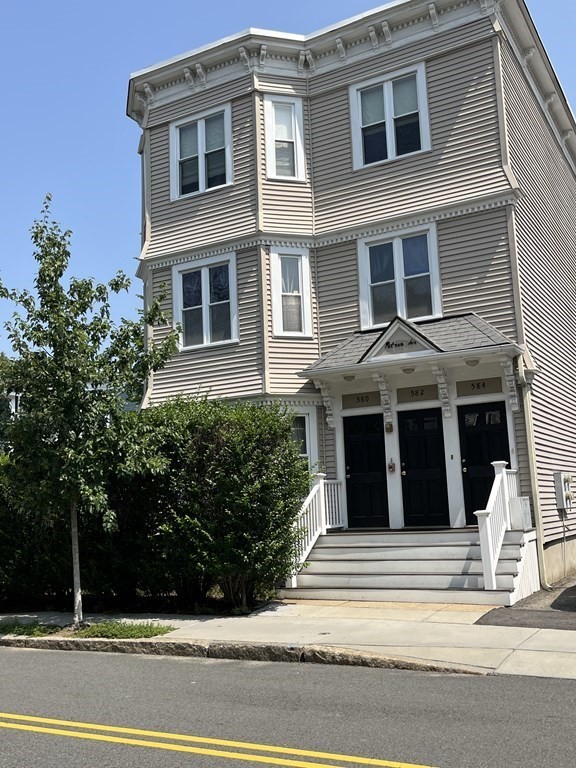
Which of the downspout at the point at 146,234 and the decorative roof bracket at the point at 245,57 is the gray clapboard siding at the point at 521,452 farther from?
the decorative roof bracket at the point at 245,57

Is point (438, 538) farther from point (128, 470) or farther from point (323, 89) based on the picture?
point (323, 89)

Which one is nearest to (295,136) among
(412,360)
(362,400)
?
(362,400)

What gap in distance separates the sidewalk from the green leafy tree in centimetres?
207

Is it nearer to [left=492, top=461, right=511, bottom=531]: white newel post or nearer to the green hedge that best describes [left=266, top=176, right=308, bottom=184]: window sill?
the green hedge

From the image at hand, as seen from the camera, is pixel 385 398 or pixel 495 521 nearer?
pixel 495 521

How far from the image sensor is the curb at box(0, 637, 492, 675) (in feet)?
27.3

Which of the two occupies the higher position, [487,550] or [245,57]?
[245,57]

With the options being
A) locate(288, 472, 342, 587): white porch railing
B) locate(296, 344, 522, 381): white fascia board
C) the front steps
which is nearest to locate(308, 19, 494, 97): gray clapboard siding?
locate(296, 344, 522, 381): white fascia board

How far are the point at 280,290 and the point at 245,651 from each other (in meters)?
9.39

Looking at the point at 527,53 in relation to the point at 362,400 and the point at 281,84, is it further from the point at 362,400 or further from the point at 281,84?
the point at 362,400

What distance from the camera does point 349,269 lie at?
16.9m

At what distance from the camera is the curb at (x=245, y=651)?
27.3ft

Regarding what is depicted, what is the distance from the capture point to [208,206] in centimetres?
1802

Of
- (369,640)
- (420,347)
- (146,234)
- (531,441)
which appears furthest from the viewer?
(146,234)
